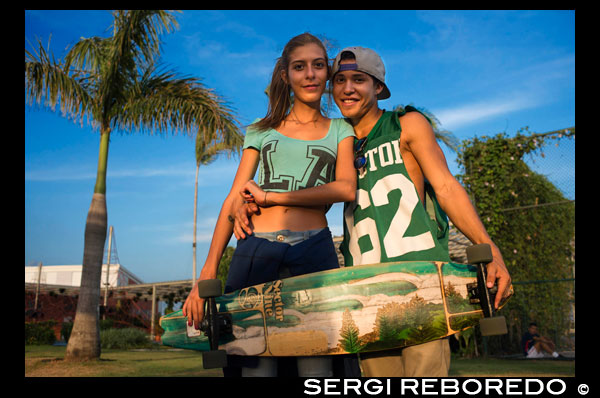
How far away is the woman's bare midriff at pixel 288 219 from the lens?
6.82ft

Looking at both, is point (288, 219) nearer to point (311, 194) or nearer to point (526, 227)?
point (311, 194)

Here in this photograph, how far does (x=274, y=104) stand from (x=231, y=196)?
52 cm

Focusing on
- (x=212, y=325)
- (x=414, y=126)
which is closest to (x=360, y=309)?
(x=212, y=325)

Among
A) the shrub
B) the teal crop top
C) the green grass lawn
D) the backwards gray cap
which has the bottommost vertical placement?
the shrub

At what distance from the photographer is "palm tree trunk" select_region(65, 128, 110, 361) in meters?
9.04

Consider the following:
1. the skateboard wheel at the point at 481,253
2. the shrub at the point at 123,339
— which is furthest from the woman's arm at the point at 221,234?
the shrub at the point at 123,339

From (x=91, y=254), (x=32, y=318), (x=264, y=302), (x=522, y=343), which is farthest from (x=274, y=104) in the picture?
(x=32, y=318)

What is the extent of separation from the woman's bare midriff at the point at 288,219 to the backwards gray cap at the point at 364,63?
0.72 m

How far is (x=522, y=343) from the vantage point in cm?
994

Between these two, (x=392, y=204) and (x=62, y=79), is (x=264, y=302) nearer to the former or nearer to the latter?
(x=392, y=204)

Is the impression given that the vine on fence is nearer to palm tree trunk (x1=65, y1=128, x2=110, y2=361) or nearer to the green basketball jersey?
palm tree trunk (x1=65, y1=128, x2=110, y2=361)

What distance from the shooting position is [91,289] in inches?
365

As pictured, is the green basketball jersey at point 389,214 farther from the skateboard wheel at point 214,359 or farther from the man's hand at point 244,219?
the skateboard wheel at point 214,359

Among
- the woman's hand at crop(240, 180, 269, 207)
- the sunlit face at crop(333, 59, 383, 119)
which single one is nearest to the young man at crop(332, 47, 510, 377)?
the sunlit face at crop(333, 59, 383, 119)
